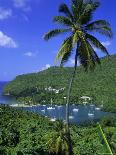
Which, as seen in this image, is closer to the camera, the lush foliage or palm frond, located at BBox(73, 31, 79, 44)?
palm frond, located at BBox(73, 31, 79, 44)

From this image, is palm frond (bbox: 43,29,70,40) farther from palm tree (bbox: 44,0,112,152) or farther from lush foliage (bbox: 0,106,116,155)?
lush foliage (bbox: 0,106,116,155)

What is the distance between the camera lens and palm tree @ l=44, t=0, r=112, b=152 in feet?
75.6

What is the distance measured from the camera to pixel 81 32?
917 inches

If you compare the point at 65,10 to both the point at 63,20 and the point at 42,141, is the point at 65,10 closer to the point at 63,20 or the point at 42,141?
the point at 63,20

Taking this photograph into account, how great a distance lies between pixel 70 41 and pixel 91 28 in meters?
1.64

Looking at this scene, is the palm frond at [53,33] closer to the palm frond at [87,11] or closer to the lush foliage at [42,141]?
the palm frond at [87,11]

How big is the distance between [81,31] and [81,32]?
Result: 5.9 inches

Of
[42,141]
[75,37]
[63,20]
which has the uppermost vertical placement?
[63,20]

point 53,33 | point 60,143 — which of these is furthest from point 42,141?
point 53,33

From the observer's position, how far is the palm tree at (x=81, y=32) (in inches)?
907

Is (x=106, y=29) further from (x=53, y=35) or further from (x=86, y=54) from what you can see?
(x=53, y=35)

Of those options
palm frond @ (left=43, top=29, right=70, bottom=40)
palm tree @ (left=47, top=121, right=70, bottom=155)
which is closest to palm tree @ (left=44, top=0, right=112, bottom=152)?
palm frond @ (left=43, top=29, right=70, bottom=40)

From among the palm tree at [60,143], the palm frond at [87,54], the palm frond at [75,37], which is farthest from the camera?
the palm tree at [60,143]

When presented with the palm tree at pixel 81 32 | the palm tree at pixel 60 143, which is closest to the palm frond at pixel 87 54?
the palm tree at pixel 81 32
